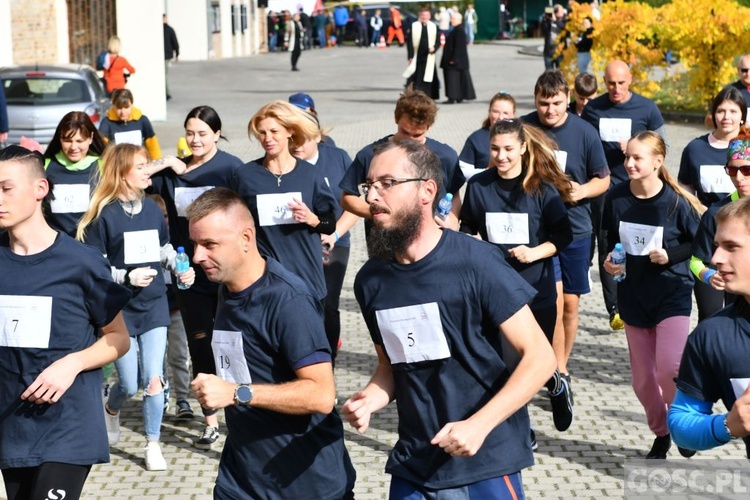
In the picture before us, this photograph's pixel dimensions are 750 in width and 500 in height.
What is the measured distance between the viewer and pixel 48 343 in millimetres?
4668

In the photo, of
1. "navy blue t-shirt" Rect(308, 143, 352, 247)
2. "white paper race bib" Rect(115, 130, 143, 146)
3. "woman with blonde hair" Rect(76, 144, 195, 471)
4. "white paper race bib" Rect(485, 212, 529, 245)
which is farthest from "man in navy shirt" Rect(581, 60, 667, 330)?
"white paper race bib" Rect(115, 130, 143, 146)

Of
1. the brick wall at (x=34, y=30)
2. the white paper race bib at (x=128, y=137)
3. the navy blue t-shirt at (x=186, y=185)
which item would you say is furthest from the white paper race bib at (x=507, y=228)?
the brick wall at (x=34, y=30)

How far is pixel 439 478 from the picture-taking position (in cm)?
411

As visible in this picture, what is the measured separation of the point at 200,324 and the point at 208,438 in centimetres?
70

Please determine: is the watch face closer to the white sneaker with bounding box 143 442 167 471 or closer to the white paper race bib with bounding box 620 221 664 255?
the white sneaker with bounding box 143 442 167 471

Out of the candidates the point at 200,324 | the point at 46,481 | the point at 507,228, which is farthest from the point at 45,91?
the point at 46,481

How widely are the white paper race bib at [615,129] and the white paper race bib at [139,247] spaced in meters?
4.39

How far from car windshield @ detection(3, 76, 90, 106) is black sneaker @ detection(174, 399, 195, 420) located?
12.8 m

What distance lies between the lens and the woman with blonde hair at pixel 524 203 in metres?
6.94

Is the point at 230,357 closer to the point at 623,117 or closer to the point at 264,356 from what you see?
the point at 264,356

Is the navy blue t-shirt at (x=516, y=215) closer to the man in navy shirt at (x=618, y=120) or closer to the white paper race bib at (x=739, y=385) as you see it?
the man in navy shirt at (x=618, y=120)

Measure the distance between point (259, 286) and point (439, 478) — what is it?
0.90 m

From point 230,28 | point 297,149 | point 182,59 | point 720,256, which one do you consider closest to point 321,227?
point 297,149

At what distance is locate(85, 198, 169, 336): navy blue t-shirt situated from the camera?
7121 millimetres
